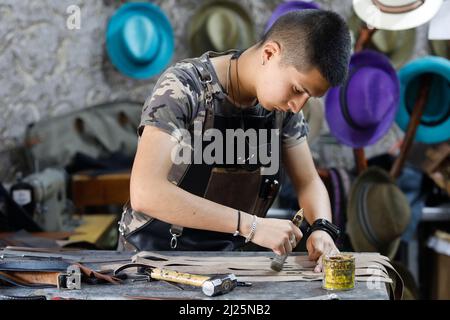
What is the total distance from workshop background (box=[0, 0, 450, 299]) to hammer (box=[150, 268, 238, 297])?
121 cm

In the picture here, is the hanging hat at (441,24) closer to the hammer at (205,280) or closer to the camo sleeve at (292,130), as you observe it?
the camo sleeve at (292,130)

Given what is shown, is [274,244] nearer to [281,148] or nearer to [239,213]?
[239,213]

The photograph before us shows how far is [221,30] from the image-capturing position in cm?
322

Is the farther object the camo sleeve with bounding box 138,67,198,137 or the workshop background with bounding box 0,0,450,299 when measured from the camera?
the workshop background with bounding box 0,0,450,299

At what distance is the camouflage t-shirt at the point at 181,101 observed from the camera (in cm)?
141

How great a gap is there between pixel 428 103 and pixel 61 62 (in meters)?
1.47

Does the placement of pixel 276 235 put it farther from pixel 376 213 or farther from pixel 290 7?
pixel 290 7

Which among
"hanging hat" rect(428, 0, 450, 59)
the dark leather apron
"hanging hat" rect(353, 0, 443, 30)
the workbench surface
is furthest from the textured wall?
the workbench surface

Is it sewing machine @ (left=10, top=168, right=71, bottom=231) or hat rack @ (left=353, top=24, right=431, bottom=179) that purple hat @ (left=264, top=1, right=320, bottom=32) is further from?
sewing machine @ (left=10, top=168, right=71, bottom=231)

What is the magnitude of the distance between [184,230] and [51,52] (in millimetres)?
1656

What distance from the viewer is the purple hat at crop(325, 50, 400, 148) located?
2.54 metres

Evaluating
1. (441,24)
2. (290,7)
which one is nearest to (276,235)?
(441,24)

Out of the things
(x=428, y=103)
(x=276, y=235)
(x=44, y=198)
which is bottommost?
(x=44, y=198)
